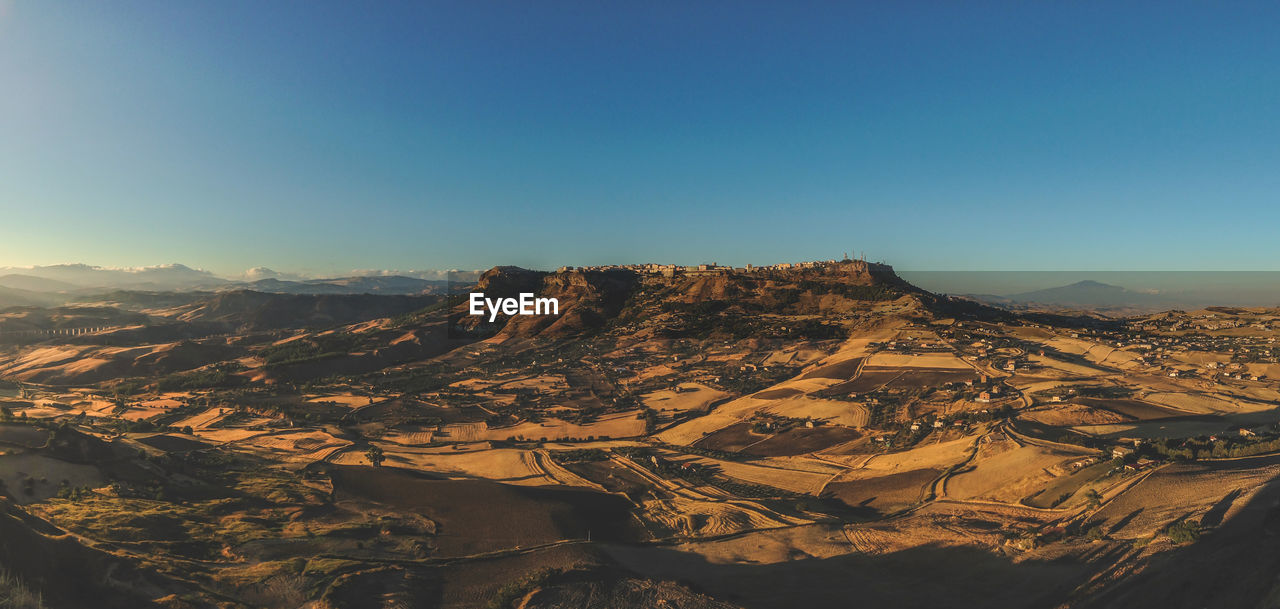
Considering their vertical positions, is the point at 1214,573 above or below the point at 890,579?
above

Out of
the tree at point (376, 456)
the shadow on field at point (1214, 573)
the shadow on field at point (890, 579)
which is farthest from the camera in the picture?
the tree at point (376, 456)

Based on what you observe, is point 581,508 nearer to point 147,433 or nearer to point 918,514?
point 918,514

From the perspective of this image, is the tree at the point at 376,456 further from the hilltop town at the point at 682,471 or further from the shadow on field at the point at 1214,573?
the shadow on field at the point at 1214,573

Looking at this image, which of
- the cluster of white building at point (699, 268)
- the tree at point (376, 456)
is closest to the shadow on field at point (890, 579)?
the tree at point (376, 456)

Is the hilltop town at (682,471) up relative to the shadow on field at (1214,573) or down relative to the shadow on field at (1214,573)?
down

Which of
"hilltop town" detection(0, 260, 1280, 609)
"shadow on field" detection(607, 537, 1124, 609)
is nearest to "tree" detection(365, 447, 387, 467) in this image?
"hilltop town" detection(0, 260, 1280, 609)

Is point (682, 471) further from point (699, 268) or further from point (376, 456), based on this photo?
point (699, 268)

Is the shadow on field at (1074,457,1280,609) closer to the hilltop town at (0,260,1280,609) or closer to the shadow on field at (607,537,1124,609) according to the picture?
the hilltop town at (0,260,1280,609)

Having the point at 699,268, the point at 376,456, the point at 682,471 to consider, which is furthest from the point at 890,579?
the point at 699,268

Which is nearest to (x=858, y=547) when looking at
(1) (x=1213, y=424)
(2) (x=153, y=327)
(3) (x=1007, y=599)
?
(3) (x=1007, y=599)
